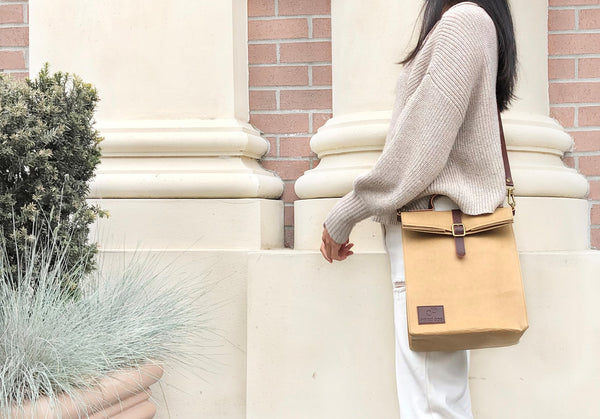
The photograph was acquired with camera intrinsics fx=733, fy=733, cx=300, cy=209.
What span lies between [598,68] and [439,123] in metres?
1.69

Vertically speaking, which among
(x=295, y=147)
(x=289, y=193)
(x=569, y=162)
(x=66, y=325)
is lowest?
(x=66, y=325)

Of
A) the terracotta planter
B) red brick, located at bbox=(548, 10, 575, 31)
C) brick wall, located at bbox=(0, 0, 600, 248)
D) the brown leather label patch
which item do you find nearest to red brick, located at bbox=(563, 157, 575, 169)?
brick wall, located at bbox=(0, 0, 600, 248)

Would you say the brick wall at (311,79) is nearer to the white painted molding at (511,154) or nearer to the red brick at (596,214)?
the red brick at (596,214)

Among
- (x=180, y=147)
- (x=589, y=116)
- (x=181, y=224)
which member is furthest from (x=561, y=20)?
(x=181, y=224)

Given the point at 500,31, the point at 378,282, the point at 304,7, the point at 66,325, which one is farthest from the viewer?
the point at 304,7

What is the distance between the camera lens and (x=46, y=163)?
2.36 meters

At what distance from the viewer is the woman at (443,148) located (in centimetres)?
191

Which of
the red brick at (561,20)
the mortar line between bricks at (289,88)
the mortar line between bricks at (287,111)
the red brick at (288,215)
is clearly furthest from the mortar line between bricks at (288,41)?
the red brick at (561,20)

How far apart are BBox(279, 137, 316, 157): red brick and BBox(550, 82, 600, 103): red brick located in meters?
1.11

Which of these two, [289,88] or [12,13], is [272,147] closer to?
[289,88]

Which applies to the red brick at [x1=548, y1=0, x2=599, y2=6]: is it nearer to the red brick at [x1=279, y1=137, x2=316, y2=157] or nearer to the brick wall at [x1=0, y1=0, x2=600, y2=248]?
the brick wall at [x1=0, y1=0, x2=600, y2=248]

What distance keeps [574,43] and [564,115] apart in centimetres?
32

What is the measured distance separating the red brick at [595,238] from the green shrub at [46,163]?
2141 millimetres

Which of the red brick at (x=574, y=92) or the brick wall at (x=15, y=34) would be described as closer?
the red brick at (x=574, y=92)
